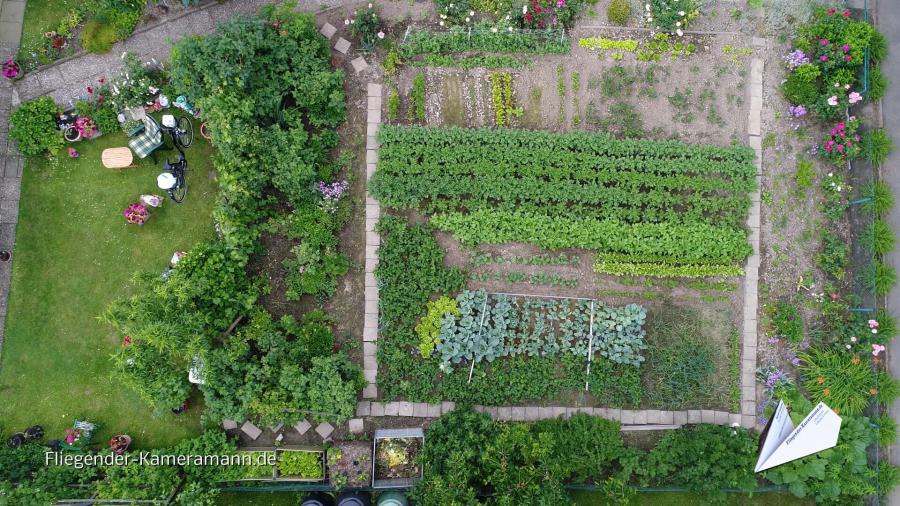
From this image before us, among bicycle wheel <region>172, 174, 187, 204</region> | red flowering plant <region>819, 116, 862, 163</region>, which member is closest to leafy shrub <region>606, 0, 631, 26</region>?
red flowering plant <region>819, 116, 862, 163</region>

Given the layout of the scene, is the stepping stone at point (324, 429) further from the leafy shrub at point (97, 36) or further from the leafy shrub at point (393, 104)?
the leafy shrub at point (97, 36)

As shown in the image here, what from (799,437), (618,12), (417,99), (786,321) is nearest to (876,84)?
(786,321)

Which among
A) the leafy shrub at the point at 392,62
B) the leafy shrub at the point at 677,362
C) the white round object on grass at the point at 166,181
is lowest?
the leafy shrub at the point at 677,362

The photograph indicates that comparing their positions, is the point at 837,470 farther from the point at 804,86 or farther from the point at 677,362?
the point at 804,86

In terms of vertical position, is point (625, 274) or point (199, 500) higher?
point (625, 274)

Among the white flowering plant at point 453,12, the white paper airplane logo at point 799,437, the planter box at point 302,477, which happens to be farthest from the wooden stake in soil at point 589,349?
the white flowering plant at point 453,12

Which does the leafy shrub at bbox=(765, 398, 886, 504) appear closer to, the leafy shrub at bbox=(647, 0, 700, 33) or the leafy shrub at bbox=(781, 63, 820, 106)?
the leafy shrub at bbox=(781, 63, 820, 106)

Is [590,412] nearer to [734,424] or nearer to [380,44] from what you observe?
[734,424]

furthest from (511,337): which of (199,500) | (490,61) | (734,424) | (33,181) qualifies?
(33,181)
